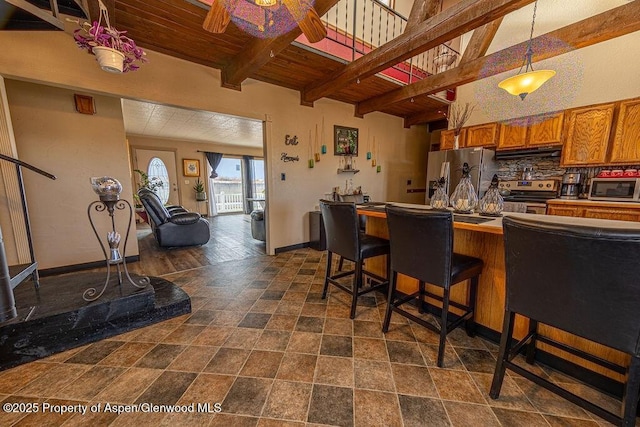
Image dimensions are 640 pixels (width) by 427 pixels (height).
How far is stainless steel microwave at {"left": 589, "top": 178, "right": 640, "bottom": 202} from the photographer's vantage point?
2711 millimetres

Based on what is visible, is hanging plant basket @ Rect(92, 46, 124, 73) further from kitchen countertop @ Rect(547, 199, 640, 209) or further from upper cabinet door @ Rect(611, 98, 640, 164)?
upper cabinet door @ Rect(611, 98, 640, 164)

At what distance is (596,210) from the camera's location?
9.39 feet

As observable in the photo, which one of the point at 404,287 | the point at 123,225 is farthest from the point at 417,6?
the point at 123,225

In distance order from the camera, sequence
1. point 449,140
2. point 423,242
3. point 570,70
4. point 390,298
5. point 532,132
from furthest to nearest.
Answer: point 449,140, point 532,132, point 570,70, point 390,298, point 423,242

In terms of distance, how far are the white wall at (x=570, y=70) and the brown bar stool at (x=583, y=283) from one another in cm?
363

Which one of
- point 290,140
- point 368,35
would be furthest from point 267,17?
point 368,35

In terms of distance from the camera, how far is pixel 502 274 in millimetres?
1590

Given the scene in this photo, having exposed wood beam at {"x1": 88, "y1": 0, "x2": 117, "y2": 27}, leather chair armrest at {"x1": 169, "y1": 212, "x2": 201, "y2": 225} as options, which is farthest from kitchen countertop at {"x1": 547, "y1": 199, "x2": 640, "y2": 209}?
leather chair armrest at {"x1": 169, "y1": 212, "x2": 201, "y2": 225}

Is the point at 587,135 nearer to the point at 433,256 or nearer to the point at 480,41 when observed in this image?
the point at 480,41

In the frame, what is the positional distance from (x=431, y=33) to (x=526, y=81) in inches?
37.4

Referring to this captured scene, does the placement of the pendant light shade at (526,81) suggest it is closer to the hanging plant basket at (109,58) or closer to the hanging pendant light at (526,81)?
the hanging pendant light at (526,81)

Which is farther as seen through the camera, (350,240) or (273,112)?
(273,112)

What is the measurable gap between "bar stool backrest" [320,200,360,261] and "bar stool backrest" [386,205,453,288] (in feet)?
1.05

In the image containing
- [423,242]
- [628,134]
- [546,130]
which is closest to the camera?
[423,242]
